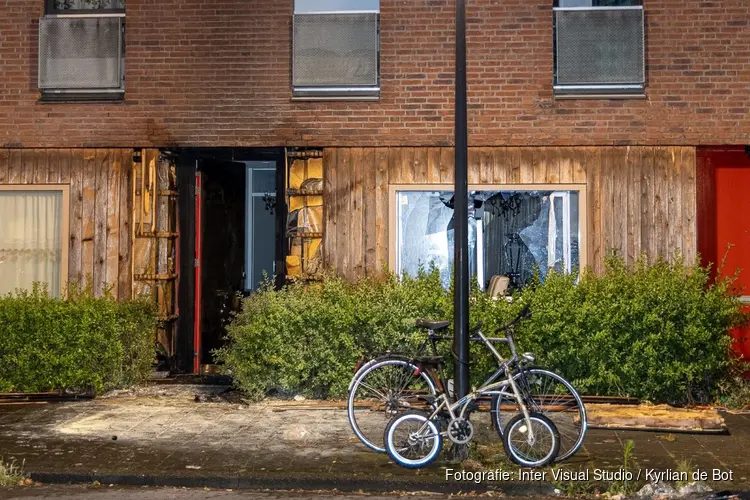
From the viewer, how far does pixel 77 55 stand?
1331cm

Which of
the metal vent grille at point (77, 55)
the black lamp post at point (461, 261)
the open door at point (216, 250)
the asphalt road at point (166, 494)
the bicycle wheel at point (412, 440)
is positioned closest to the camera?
the asphalt road at point (166, 494)

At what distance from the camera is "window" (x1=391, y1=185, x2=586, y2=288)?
12914mm

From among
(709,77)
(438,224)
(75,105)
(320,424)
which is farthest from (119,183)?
(709,77)

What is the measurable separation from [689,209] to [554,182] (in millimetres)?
1692

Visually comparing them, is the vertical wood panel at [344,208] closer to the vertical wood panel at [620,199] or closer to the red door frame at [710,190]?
the vertical wood panel at [620,199]

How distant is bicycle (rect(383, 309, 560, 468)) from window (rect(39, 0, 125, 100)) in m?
7.05

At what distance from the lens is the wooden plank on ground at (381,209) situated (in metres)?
12.9

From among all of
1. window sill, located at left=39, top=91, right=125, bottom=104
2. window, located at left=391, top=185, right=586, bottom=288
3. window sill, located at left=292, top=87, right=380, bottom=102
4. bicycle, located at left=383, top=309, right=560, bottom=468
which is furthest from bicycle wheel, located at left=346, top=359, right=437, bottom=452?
window sill, located at left=39, top=91, right=125, bottom=104

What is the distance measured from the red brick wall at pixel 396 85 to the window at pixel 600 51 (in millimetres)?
158

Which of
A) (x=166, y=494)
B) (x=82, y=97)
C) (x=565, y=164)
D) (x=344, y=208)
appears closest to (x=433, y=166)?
(x=344, y=208)

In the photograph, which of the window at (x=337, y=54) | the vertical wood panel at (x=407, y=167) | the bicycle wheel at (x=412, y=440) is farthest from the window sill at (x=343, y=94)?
the bicycle wheel at (x=412, y=440)

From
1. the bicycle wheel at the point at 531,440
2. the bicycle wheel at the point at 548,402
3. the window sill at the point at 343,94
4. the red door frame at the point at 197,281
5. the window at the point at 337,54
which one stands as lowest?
the bicycle wheel at the point at 531,440

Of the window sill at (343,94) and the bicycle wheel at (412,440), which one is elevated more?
the window sill at (343,94)

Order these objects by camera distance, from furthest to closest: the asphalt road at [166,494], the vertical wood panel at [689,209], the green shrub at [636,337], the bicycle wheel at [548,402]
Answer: the vertical wood panel at [689,209]
the green shrub at [636,337]
the bicycle wheel at [548,402]
the asphalt road at [166,494]
